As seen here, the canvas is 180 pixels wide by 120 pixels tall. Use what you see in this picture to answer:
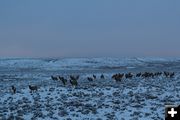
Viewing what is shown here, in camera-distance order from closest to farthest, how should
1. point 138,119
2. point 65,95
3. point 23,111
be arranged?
point 138,119 → point 23,111 → point 65,95

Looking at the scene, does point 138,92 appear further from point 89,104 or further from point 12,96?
point 12,96

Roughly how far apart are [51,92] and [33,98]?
242cm

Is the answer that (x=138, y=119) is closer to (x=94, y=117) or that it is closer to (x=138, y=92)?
(x=94, y=117)

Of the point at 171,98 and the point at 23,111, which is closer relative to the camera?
the point at 23,111

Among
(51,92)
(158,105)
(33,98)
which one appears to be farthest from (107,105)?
(51,92)

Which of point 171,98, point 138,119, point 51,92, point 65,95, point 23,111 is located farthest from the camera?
point 51,92

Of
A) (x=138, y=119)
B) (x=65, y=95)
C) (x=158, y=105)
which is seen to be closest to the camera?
(x=138, y=119)

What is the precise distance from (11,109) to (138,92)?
7.80 m

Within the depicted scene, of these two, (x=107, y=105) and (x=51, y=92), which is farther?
(x=51, y=92)

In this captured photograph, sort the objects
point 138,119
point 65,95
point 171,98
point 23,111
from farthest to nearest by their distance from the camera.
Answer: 1. point 65,95
2. point 171,98
3. point 23,111
4. point 138,119

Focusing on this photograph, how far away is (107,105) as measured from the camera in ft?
50.3

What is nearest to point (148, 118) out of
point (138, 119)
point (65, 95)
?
point (138, 119)

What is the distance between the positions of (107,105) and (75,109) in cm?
163

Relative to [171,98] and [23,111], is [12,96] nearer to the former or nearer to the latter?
[23,111]
